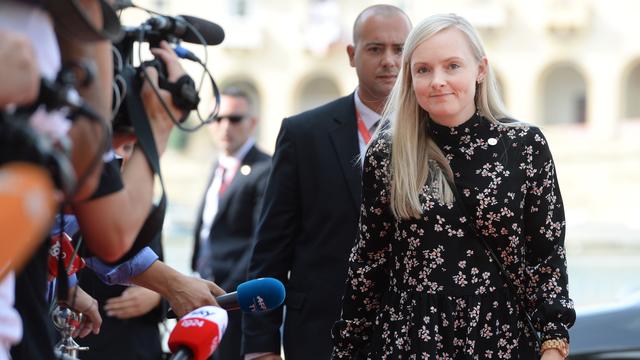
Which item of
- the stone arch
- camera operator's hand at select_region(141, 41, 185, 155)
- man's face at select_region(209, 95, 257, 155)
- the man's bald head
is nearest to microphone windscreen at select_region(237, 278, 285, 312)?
camera operator's hand at select_region(141, 41, 185, 155)

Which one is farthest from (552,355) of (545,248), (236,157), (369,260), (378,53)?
(236,157)

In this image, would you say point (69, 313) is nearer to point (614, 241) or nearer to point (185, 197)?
point (614, 241)

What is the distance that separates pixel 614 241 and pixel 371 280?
3721 centimetres

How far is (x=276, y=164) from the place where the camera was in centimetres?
516

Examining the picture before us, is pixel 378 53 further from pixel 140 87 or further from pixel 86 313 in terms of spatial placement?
pixel 140 87

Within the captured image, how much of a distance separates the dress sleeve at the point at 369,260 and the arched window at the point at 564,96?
2257 inches

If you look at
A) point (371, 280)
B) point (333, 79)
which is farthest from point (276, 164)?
point (333, 79)

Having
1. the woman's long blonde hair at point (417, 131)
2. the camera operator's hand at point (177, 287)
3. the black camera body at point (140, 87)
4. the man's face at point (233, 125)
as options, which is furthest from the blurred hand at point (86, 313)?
the man's face at point (233, 125)

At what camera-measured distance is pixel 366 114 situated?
5.23 meters

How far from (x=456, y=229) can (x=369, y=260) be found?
350 millimetres

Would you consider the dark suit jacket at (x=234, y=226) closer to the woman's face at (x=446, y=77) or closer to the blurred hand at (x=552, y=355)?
the woman's face at (x=446, y=77)

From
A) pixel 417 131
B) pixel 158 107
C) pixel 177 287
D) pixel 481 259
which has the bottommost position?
pixel 481 259

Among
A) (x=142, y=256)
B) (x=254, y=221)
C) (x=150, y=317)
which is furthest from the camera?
(x=254, y=221)

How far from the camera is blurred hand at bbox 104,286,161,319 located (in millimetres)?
5781
